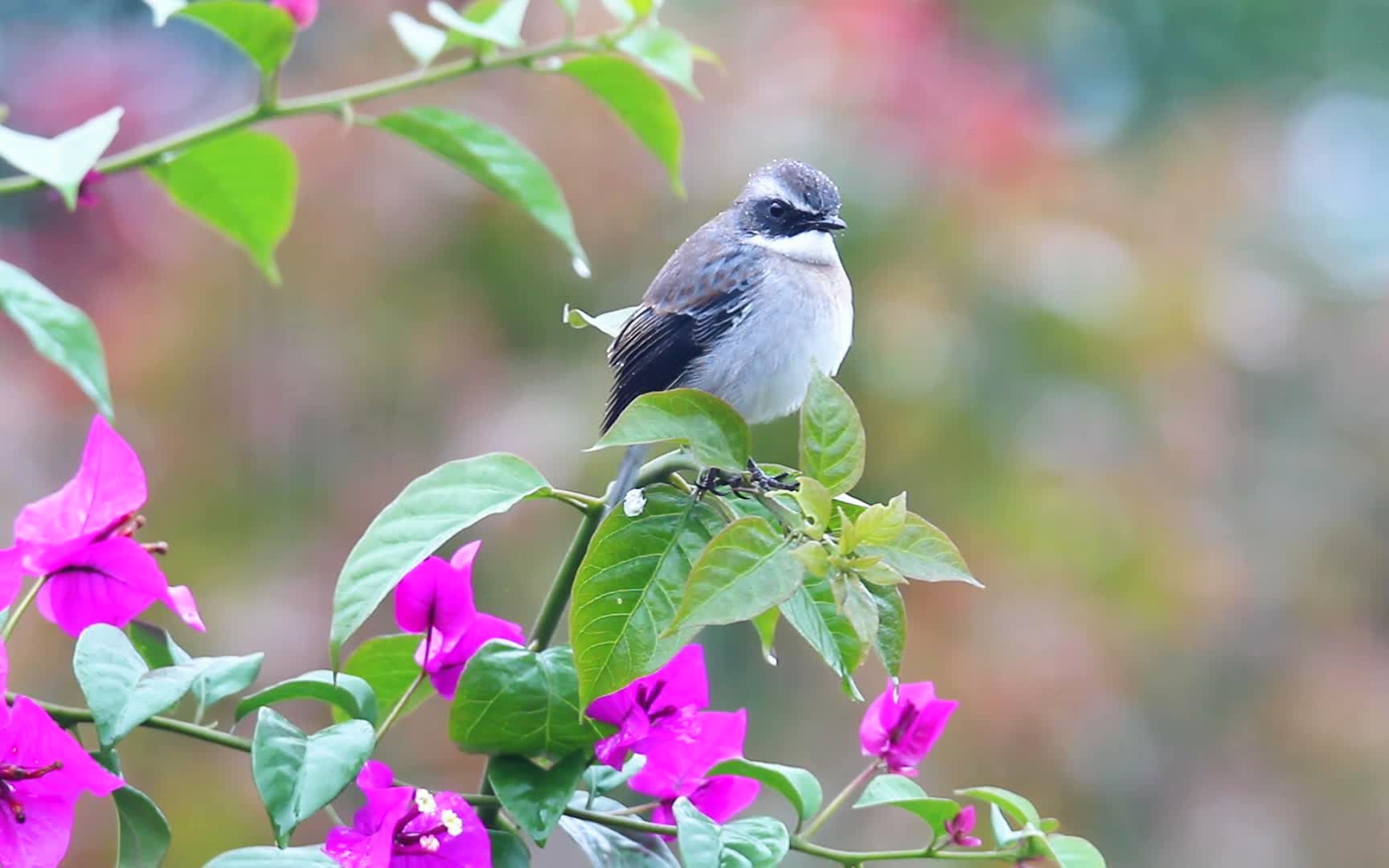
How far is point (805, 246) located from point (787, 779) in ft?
4.13

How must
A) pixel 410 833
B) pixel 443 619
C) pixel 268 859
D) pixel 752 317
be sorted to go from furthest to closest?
pixel 752 317 → pixel 443 619 → pixel 410 833 → pixel 268 859

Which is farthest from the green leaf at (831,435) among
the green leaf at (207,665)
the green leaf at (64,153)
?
the green leaf at (64,153)

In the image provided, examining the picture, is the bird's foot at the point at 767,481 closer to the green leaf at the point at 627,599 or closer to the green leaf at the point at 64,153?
the green leaf at the point at 627,599

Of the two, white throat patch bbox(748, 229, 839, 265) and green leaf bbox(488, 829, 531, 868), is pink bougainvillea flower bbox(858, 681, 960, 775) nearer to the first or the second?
green leaf bbox(488, 829, 531, 868)

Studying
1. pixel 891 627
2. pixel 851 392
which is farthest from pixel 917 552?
pixel 851 392

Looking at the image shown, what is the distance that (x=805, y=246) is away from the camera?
7.29 feet

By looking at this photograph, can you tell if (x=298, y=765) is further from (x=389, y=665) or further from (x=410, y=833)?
(x=389, y=665)

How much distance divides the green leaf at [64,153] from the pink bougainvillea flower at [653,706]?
1.55ft

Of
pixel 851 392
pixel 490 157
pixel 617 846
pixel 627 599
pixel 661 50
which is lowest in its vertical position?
pixel 851 392

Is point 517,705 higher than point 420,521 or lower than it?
lower

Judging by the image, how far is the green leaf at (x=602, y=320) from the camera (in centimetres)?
115

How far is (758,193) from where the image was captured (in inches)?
90.4

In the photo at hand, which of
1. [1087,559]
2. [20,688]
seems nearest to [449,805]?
[20,688]

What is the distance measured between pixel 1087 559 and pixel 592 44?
309 cm
